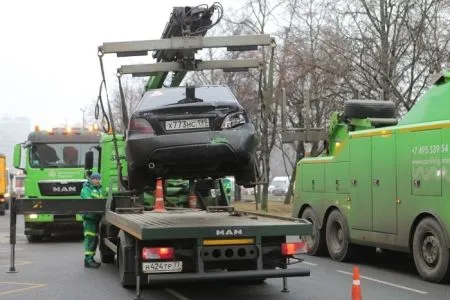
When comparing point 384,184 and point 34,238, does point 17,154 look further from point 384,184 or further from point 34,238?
point 384,184

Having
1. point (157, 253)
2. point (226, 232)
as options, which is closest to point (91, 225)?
point (157, 253)

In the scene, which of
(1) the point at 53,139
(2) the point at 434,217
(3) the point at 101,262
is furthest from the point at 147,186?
(1) the point at 53,139

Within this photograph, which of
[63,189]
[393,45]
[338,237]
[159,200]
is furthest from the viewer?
[393,45]

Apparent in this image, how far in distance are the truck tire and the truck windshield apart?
222 inches

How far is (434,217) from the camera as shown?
31.9 ft

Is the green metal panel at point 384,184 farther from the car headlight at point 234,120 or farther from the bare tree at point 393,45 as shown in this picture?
the bare tree at point 393,45

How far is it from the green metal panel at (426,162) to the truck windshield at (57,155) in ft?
32.6

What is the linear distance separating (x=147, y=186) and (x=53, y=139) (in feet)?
29.3

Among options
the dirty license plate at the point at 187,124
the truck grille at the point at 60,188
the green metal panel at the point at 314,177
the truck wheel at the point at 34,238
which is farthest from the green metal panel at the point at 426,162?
the truck wheel at the point at 34,238

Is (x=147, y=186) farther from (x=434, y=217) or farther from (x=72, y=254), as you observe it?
(x=72, y=254)

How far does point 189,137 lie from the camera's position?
8.24 m

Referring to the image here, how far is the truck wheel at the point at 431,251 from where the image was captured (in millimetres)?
9445

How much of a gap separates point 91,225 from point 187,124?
4025mm

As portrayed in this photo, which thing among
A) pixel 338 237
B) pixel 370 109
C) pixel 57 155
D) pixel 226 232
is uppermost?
pixel 370 109
